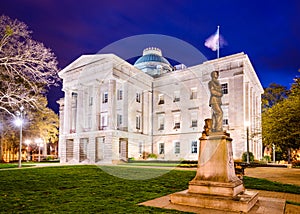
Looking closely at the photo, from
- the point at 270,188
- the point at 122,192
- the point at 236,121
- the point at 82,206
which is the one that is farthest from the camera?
the point at 236,121

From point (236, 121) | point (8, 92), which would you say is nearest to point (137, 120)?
point (236, 121)

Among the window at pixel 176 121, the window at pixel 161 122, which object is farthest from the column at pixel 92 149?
the window at pixel 176 121

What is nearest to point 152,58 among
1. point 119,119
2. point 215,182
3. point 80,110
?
point 119,119

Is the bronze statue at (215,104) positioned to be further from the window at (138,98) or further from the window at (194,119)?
the window at (138,98)

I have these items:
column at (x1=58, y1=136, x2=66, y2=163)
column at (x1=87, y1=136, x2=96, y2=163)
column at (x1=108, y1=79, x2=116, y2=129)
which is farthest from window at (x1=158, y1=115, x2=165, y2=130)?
column at (x1=58, y1=136, x2=66, y2=163)

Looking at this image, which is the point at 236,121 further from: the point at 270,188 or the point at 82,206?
the point at 82,206

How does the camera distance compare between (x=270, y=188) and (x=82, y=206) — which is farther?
(x=270, y=188)

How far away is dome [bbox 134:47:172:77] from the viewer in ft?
179

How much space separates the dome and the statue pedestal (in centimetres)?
4500

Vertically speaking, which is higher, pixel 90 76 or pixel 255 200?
pixel 90 76

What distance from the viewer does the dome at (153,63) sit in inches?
2144

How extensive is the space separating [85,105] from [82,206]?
35739 mm

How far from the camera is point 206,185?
26.0 ft

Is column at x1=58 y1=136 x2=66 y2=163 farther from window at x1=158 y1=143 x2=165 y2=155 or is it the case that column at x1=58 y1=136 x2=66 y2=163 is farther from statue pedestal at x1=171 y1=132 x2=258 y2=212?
statue pedestal at x1=171 y1=132 x2=258 y2=212
